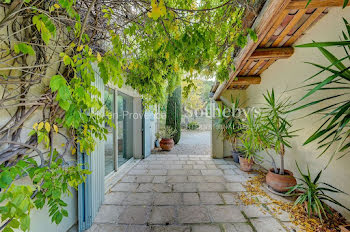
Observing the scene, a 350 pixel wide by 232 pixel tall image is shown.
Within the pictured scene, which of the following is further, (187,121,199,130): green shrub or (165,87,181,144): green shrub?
(187,121,199,130): green shrub

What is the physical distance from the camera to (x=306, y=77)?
244cm

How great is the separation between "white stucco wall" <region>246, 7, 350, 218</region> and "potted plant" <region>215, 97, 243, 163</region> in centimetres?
103

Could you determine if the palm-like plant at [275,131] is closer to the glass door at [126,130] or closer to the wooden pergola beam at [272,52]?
the wooden pergola beam at [272,52]

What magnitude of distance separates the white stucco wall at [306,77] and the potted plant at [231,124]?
1.03 metres

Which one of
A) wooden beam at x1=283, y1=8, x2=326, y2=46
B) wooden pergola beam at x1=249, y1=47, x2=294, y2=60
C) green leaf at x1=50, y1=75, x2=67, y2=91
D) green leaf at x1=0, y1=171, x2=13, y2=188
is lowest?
green leaf at x1=0, y1=171, x2=13, y2=188

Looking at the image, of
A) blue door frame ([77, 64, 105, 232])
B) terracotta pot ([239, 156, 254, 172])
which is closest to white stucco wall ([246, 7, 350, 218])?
terracotta pot ([239, 156, 254, 172])

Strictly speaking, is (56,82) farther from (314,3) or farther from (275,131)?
(275,131)

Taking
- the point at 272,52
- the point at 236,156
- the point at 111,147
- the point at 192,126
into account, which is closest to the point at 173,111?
the point at 236,156

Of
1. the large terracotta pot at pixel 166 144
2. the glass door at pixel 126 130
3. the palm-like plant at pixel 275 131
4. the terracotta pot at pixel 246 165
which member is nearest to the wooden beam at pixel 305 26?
the palm-like plant at pixel 275 131

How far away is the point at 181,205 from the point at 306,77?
2.80m

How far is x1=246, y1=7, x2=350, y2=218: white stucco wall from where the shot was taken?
193cm

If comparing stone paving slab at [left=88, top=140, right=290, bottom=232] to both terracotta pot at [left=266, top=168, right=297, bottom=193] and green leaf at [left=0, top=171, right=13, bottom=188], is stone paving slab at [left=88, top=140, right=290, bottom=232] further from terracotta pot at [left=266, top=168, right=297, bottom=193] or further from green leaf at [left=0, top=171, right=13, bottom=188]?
green leaf at [left=0, top=171, right=13, bottom=188]

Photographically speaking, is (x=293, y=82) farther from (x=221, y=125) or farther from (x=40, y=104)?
(x=40, y=104)

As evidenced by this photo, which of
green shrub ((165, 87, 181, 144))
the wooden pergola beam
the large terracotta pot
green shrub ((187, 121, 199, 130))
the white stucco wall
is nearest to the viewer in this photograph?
the white stucco wall
